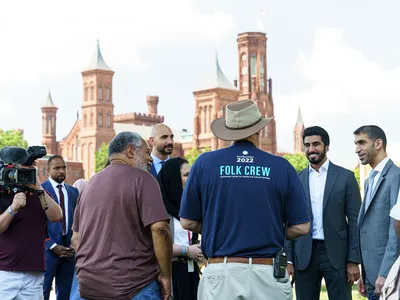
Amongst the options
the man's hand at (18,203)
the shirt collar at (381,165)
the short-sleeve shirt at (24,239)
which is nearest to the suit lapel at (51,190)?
the short-sleeve shirt at (24,239)

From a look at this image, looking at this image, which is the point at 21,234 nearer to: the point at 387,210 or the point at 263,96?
the point at 387,210

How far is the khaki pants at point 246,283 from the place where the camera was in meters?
5.45

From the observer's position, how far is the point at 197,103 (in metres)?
130

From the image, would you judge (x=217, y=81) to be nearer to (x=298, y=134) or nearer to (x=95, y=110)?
(x=95, y=110)

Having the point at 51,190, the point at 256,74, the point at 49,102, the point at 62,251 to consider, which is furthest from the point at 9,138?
the point at 49,102

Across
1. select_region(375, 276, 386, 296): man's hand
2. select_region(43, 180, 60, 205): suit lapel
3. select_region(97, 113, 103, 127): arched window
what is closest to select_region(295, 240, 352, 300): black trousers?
select_region(375, 276, 386, 296): man's hand

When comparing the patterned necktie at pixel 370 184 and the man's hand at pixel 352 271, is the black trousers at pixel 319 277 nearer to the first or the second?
the man's hand at pixel 352 271

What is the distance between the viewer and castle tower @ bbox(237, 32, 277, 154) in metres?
134

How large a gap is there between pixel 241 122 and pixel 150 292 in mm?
1294

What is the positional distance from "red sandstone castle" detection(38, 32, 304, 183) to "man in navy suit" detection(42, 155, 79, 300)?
112729mm

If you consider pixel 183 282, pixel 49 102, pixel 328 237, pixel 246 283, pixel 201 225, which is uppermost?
pixel 49 102

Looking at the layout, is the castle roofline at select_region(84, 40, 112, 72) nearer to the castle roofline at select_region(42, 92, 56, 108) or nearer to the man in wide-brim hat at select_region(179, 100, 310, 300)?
the castle roofline at select_region(42, 92, 56, 108)

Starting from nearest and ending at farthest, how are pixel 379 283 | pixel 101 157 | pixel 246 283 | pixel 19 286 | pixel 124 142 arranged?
pixel 246 283, pixel 124 142, pixel 379 283, pixel 19 286, pixel 101 157

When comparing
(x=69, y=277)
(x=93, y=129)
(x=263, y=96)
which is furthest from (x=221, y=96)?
(x=69, y=277)
